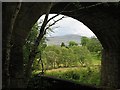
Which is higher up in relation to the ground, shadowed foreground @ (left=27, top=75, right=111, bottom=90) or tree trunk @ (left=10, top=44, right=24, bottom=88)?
tree trunk @ (left=10, top=44, right=24, bottom=88)

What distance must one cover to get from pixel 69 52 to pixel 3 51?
83.9 ft

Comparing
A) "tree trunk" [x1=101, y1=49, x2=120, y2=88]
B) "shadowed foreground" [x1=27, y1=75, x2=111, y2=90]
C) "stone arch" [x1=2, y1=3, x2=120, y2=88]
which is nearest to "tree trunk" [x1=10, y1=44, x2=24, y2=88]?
"shadowed foreground" [x1=27, y1=75, x2=111, y2=90]

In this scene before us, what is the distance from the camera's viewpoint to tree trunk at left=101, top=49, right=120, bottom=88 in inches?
533

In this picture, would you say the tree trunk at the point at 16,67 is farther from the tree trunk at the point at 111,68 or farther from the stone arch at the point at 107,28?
the tree trunk at the point at 111,68

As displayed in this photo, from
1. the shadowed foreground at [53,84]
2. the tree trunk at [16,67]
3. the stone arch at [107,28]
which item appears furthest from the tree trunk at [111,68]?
the tree trunk at [16,67]

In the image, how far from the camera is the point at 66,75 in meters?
25.9

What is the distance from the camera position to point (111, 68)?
45.9 ft

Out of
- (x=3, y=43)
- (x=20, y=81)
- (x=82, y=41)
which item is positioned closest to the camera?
(x=3, y=43)

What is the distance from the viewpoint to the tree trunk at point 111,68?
1355cm

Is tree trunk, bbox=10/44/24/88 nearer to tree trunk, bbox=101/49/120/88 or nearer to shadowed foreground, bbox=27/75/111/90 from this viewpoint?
shadowed foreground, bbox=27/75/111/90

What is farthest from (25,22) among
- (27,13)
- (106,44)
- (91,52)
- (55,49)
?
(91,52)

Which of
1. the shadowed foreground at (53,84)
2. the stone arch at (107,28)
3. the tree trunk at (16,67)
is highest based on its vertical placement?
the stone arch at (107,28)

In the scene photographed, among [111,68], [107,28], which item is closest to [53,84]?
[111,68]

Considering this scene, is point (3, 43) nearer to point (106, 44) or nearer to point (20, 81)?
point (20, 81)
